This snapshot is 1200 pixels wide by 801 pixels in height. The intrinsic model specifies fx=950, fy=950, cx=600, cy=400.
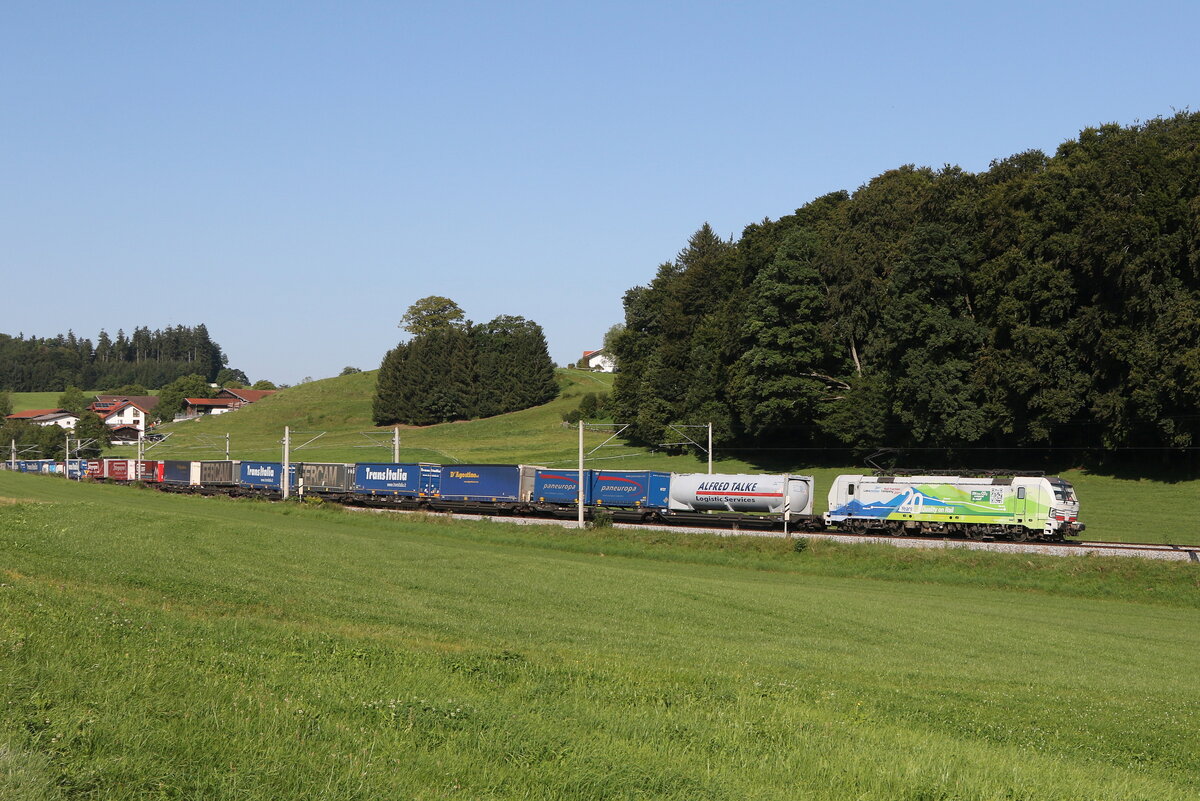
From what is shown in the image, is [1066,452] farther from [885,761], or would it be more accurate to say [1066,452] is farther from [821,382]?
[885,761]

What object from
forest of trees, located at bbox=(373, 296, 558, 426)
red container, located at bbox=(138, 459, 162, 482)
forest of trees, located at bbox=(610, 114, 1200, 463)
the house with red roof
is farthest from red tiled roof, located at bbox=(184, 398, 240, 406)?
forest of trees, located at bbox=(610, 114, 1200, 463)

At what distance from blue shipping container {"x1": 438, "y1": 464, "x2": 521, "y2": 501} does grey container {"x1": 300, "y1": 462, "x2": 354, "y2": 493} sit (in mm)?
9451

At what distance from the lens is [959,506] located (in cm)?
4875

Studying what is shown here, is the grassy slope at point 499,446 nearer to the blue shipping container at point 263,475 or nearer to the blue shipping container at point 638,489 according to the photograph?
the blue shipping container at point 638,489

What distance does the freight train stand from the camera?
47500 mm

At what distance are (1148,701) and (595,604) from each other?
12.7 meters

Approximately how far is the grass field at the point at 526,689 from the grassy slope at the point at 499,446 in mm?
27134

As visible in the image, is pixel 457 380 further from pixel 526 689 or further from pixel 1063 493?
pixel 526 689

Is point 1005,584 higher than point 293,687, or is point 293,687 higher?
point 293,687

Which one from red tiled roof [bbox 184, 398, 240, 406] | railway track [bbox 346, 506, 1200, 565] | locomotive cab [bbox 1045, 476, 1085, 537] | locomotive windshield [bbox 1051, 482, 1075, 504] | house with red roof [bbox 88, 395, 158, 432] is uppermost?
red tiled roof [bbox 184, 398, 240, 406]

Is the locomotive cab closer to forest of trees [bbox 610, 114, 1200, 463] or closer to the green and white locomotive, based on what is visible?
the green and white locomotive

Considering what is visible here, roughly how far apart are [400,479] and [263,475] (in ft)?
50.5

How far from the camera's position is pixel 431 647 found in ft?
45.1

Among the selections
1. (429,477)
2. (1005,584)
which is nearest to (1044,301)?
(1005,584)
